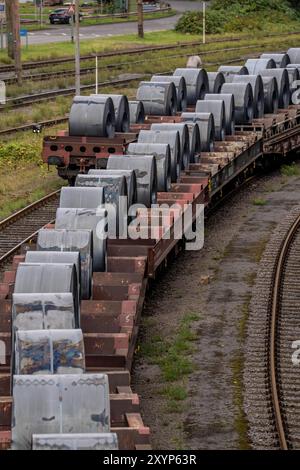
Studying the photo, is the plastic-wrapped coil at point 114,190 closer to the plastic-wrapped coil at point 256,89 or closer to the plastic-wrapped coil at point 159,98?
the plastic-wrapped coil at point 159,98

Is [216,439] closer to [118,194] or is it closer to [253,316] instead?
[253,316]

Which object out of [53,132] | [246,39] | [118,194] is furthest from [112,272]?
[246,39]

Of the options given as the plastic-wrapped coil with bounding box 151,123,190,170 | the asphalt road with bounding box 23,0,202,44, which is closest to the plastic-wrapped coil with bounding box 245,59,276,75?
the plastic-wrapped coil with bounding box 151,123,190,170

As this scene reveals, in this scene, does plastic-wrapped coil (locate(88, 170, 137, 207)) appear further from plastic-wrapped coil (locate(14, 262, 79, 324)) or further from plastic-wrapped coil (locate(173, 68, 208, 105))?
plastic-wrapped coil (locate(173, 68, 208, 105))

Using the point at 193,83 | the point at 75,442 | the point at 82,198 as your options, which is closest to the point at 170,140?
the point at 82,198

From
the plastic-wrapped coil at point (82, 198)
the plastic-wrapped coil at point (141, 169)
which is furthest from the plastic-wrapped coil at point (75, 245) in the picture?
the plastic-wrapped coil at point (141, 169)

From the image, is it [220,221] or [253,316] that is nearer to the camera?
[253,316]

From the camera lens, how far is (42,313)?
14.2 m

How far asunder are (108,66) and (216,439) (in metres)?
45.9

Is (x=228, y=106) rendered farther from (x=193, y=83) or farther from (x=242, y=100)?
(x=193, y=83)

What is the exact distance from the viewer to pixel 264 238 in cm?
2567

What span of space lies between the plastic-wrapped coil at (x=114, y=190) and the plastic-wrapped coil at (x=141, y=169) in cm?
185

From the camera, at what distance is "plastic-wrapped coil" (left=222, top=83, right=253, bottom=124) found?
106ft

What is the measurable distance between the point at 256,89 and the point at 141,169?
1195 cm
